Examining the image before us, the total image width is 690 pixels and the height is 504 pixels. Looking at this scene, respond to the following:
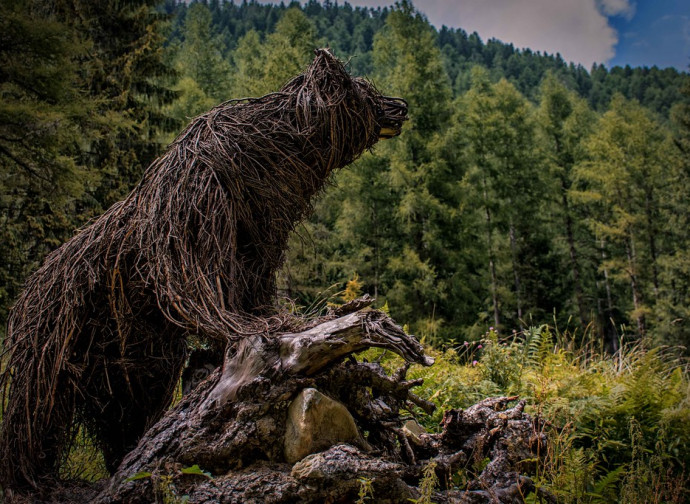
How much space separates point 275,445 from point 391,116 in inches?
83.0

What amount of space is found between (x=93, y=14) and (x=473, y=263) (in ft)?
51.1

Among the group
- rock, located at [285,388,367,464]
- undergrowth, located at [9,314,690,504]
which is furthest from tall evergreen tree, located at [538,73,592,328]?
rock, located at [285,388,367,464]

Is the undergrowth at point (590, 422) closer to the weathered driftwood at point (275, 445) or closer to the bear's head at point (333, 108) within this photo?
the weathered driftwood at point (275, 445)

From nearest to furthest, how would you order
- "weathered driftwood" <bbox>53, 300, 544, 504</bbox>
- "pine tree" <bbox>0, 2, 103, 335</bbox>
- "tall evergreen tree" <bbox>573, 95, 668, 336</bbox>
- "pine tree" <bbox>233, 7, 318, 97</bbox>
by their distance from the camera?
"weathered driftwood" <bbox>53, 300, 544, 504</bbox> → "pine tree" <bbox>0, 2, 103, 335</bbox> → "pine tree" <bbox>233, 7, 318, 97</bbox> → "tall evergreen tree" <bbox>573, 95, 668, 336</bbox>

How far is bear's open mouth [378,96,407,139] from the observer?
3203 mm

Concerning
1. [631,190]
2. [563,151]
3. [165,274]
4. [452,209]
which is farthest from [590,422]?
[563,151]

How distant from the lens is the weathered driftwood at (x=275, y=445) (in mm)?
2055

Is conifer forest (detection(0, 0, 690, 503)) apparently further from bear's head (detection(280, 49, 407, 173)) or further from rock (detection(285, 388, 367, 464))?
rock (detection(285, 388, 367, 464))

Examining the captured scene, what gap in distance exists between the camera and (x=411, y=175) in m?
19.1

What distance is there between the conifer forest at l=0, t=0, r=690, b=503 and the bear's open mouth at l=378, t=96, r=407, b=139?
1.14 feet

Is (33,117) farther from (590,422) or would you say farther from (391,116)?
(590,422)

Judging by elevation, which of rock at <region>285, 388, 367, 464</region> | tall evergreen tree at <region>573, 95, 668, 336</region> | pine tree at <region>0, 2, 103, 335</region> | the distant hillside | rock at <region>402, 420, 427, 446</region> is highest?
the distant hillside

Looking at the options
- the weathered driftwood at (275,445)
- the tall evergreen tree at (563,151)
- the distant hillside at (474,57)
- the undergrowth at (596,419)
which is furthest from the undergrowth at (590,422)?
the distant hillside at (474,57)

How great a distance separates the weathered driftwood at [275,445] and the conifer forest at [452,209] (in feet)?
1.49
